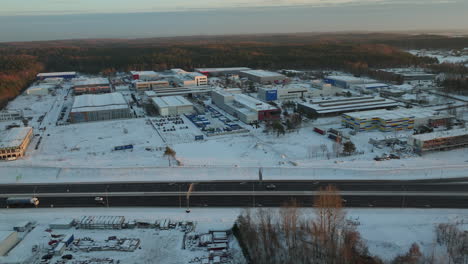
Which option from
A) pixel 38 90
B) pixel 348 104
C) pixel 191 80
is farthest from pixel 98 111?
pixel 348 104

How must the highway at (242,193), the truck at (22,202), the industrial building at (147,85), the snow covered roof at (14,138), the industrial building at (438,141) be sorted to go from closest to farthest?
the highway at (242,193)
the truck at (22,202)
the industrial building at (438,141)
the snow covered roof at (14,138)
the industrial building at (147,85)

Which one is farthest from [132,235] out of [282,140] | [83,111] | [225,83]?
[225,83]

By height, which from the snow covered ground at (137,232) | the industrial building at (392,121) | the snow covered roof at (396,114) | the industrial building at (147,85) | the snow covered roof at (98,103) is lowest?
the snow covered ground at (137,232)

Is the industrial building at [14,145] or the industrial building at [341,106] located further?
the industrial building at [341,106]

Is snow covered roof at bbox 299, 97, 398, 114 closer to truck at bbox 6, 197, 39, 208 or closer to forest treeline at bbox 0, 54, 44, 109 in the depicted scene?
truck at bbox 6, 197, 39, 208

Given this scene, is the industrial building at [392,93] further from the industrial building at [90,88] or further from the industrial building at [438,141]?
the industrial building at [90,88]

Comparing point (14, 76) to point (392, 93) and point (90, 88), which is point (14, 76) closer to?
point (90, 88)

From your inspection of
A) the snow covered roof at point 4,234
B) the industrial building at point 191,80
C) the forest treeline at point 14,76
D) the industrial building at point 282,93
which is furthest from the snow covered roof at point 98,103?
the snow covered roof at point 4,234
